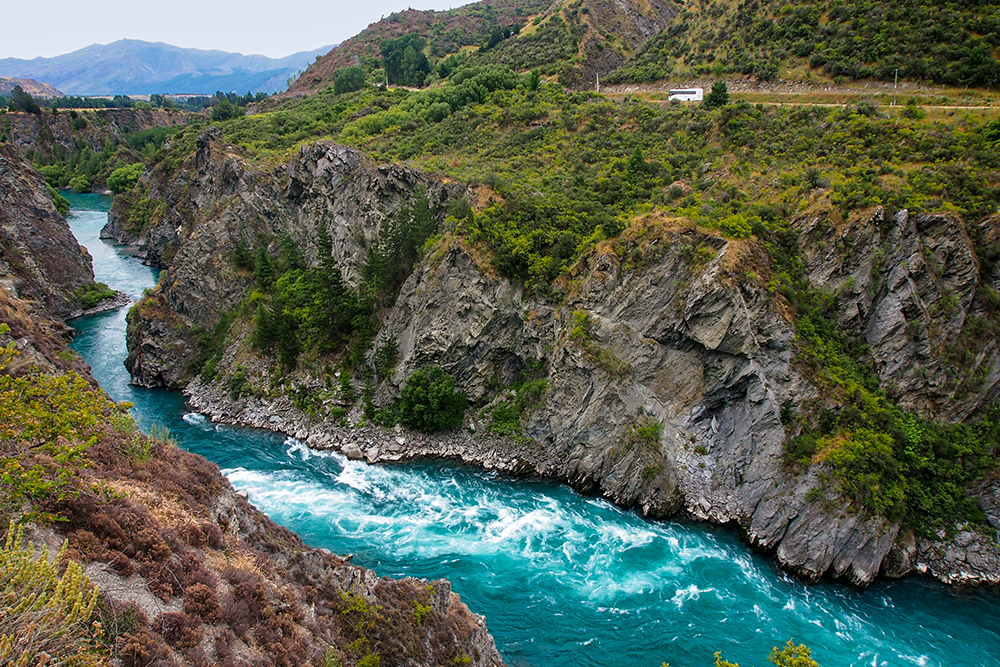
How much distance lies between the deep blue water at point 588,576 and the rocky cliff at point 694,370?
1838 mm

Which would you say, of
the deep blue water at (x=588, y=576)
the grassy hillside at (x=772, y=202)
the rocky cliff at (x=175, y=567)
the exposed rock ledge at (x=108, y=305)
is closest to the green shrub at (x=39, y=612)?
the rocky cliff at (x=175, y=567)

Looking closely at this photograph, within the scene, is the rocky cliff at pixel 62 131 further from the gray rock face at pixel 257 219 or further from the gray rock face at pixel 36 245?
the gray rock face at pixel 257 219

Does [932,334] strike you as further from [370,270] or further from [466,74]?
[466,74]

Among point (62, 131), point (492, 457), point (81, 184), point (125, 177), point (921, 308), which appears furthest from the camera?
point (62, 131)

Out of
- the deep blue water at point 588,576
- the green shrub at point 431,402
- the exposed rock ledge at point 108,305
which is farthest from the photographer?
the exposed rock ledge at point 108,305

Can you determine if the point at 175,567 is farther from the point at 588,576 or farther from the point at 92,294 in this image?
the point at 92,294

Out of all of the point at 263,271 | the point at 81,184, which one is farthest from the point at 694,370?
the point at 81,184

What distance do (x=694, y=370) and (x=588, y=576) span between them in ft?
49.7

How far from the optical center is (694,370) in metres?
36.7

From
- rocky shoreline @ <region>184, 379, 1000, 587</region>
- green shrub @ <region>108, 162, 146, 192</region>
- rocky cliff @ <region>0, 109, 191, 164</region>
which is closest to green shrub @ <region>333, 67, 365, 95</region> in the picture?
green shrub @ <region>108, 162, 146, 192</region>

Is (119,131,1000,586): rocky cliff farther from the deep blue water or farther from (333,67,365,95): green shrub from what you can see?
(333,67,365,95): green shrub

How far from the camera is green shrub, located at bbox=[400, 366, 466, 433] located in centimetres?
4159

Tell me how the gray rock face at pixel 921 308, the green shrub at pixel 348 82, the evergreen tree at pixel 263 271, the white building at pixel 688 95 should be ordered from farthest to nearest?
the green shrub at pixel 348 82 < the white building at pixel 688 95 < the evergreen tree at pixel 263 271 < the gray rock face at pixel 921 308

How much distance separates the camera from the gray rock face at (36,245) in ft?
199
